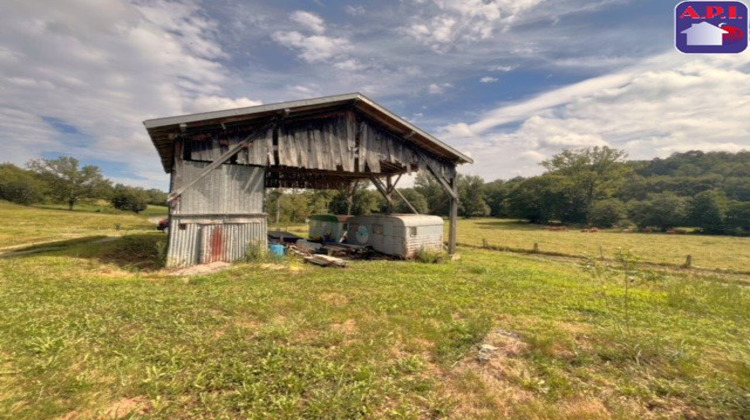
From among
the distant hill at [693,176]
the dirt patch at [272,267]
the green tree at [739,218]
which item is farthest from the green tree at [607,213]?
the dirt patch at [272,267]

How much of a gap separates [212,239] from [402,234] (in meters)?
8.34

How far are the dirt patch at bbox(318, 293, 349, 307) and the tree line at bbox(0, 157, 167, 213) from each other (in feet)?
271

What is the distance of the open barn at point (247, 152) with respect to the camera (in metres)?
11.2

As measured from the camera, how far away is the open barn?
1122 centimetres

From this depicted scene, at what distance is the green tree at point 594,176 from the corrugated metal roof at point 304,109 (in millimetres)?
62698

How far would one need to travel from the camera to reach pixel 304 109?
1290cm

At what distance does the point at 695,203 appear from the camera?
5303 centimetres

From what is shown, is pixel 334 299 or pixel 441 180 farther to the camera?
pixel 441 180

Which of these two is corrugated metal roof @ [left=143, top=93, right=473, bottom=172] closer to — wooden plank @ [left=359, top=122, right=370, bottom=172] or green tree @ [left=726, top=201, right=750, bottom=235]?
wooden plank @ [left=359, top=122, right=370, bottom=172]

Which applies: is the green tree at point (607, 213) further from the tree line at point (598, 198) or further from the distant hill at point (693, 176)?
the distant hill at point (693, 176)

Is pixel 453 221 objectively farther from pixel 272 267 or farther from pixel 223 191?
pixel 223 191

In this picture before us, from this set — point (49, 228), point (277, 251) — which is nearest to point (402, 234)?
point (277, 251)

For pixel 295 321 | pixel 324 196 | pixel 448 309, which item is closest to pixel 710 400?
pixel 448 309

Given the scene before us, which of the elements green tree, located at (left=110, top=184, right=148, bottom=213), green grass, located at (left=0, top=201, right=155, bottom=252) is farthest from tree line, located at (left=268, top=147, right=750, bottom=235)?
green tree, located at (left=110, top=184, right=148, bottom=213)
